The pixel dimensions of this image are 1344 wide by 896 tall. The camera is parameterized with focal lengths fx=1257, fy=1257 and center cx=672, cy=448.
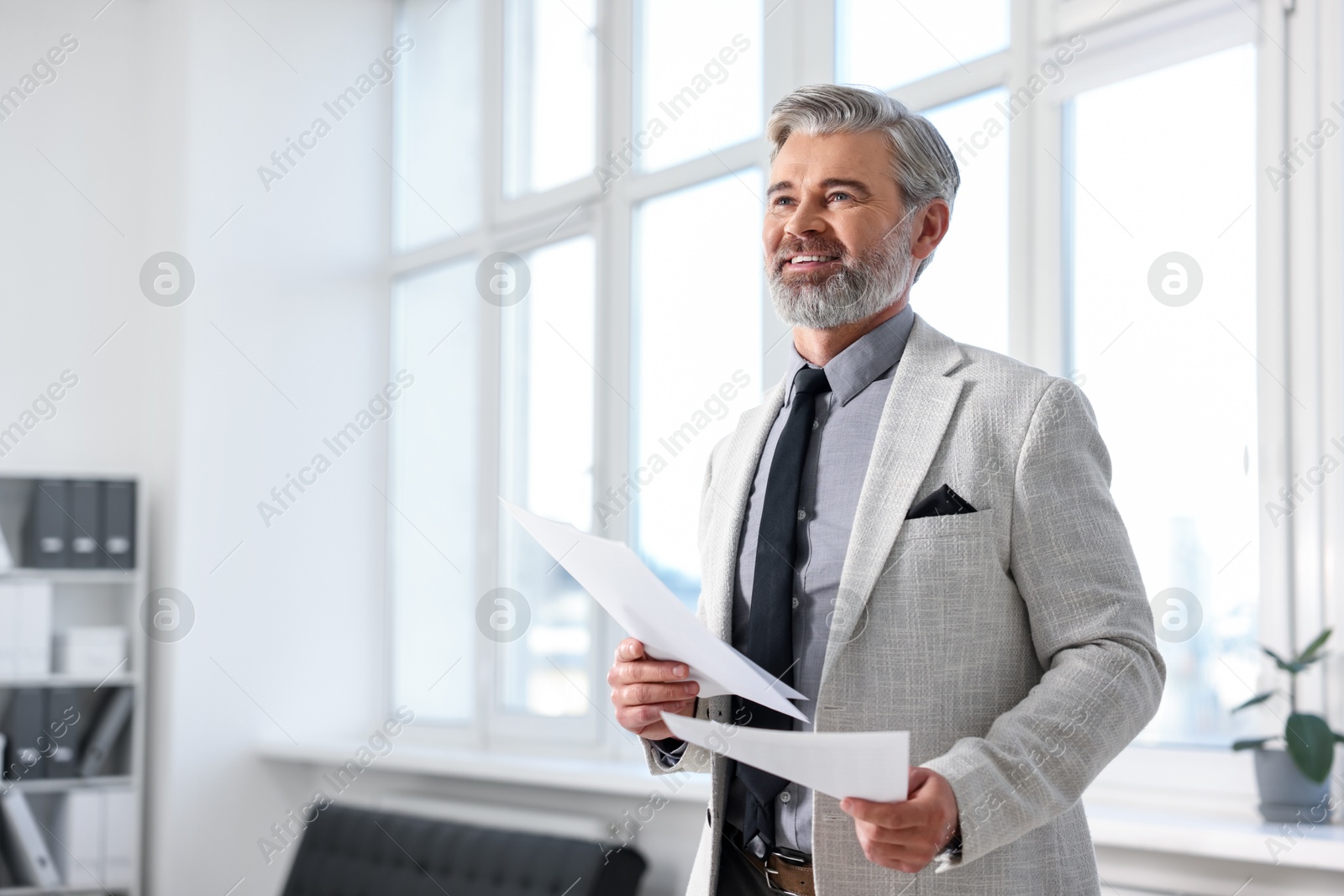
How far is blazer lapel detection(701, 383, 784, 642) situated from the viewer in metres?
1.43

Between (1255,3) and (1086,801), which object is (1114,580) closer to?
(1086,801)

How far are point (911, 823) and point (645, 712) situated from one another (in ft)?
1.17

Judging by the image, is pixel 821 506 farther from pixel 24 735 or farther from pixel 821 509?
pixel 24 735

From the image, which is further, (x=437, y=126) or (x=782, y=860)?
(x=437, y=126)

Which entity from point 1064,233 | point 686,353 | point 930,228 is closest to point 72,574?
point 686,353

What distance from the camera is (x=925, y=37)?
3105 mm

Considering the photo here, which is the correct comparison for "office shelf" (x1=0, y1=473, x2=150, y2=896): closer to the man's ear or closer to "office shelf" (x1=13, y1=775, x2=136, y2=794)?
"office shelf" (x1=13, y1=775, x2=136, y2=794)

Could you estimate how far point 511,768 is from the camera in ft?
11.8

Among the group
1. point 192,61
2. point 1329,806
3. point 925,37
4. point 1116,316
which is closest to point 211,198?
point 192,61

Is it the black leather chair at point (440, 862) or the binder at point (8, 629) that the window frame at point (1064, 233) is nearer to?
the black leather chair at point (440, 862)

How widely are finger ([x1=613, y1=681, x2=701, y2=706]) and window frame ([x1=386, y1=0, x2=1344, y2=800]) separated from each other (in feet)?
4.93

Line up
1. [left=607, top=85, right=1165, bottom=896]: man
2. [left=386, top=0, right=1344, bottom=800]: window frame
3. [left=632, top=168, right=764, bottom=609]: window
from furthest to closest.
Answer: [left=632, top=168, right=764, bottom=609]: window → [left=386, top=0, right=1344, bottom=800]: window frame → [left=607, top=85, right=1165, bottom=896]: man

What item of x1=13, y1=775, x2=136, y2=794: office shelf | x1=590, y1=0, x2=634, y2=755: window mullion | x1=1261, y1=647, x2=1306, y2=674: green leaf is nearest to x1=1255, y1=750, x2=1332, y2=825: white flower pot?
x1=1261, y1=647, x2=1306, y2=674: green leaf

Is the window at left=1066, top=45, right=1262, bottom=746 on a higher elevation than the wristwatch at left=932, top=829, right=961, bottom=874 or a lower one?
higher
